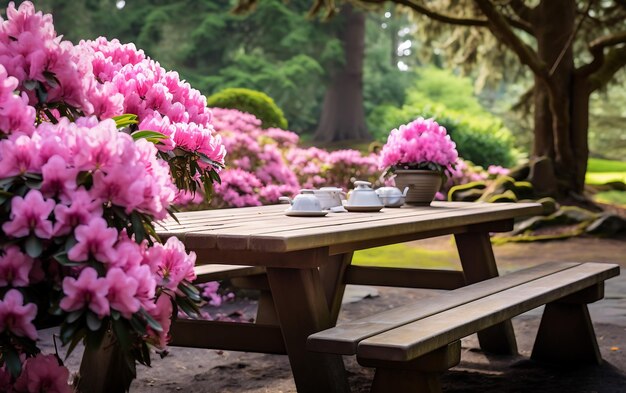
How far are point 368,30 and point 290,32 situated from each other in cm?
823

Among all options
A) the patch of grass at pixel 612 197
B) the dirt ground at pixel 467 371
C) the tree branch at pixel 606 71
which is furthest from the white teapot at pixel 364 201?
the patch of grass at pixel 612 197

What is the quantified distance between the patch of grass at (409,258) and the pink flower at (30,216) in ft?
24.3

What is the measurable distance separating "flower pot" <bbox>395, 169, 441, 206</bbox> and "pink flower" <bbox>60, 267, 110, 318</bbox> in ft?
11.1

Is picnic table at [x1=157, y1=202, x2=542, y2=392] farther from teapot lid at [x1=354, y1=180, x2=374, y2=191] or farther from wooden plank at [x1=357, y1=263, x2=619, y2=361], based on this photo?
wooden plank at [x1=357, y1=263, x2=619, y2=361]

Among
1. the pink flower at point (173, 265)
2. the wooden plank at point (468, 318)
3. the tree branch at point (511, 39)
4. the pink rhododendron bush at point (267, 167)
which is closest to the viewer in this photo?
the pink flower at point (173, 265)

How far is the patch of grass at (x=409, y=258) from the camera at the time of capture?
9679 mm

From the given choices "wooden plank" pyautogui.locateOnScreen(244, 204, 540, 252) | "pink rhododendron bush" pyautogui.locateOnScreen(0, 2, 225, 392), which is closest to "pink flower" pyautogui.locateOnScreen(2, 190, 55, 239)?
"pink rhododendron bush" pyautogui.locateOnScreen(0, 2, 225, 392)

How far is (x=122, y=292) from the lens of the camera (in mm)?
2133

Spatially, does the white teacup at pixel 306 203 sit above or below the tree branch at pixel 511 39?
below

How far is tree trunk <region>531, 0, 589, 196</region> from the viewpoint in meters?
13.3

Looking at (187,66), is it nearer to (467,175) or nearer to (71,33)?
(71,33)

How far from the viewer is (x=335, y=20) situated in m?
27.2

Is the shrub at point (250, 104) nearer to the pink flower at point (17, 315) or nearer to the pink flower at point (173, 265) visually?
the pink flower at point (173, 265)

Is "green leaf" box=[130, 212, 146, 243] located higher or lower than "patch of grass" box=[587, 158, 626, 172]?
higher
